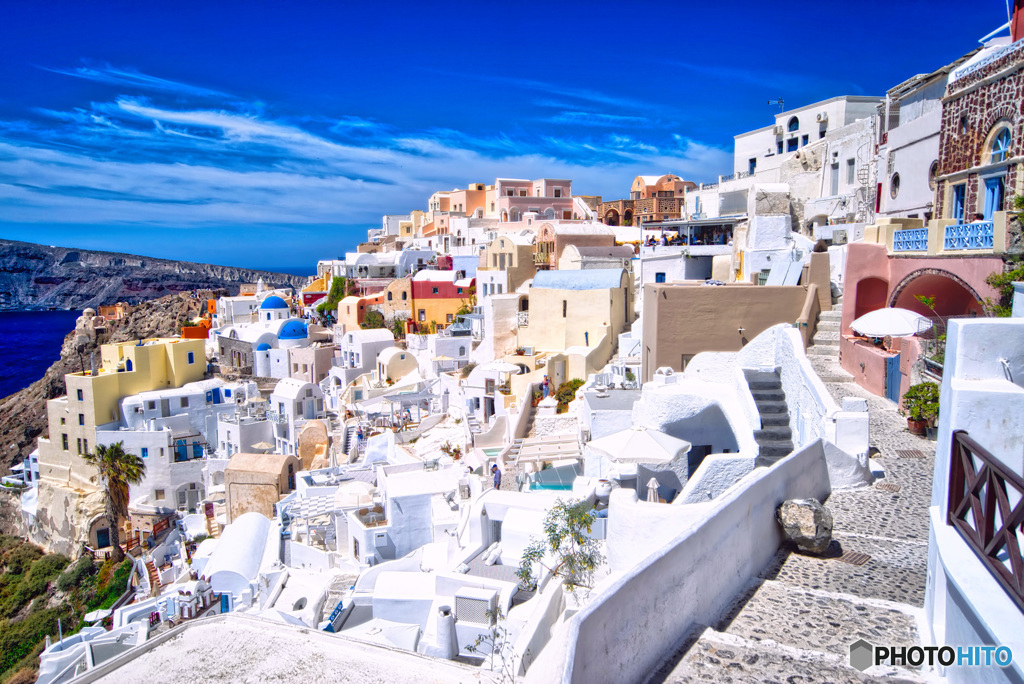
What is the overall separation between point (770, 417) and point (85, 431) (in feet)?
97.2

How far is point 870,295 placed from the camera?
15.0 m

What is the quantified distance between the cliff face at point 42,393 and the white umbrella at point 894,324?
44.1 metres

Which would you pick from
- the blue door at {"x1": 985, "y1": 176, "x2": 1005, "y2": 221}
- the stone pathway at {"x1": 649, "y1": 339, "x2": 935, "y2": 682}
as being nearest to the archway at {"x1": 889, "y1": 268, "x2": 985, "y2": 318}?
the blue door at {"x1": 985, "y1": 176, "x2": 1005, "y2": 221}

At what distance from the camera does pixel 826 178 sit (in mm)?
27000

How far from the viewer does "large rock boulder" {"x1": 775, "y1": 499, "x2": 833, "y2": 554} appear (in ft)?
20.6

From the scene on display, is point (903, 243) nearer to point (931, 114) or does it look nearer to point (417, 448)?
point (931, 114)

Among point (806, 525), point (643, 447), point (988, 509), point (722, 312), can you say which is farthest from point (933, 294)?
point (988, 509)

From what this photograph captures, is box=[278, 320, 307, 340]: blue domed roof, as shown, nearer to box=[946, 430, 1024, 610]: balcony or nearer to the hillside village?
the hillside village

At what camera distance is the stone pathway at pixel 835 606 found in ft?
14.6

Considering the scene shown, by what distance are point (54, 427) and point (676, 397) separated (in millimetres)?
30911

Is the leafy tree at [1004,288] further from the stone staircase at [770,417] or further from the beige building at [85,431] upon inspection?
the beige building at [85,431]

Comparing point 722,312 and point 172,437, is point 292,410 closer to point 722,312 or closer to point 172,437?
point 172,437

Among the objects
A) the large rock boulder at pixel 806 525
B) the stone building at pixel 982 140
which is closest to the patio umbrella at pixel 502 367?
the stone building at pixel 982 140

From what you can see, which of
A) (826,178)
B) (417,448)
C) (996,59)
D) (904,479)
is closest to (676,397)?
(904,479)
